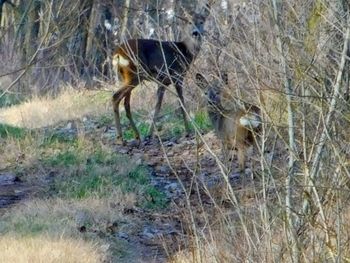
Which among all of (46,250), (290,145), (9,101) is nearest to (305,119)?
(290,145)

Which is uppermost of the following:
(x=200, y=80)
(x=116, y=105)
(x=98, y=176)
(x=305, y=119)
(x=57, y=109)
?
(x=305, y=119)

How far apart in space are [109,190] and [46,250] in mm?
3127

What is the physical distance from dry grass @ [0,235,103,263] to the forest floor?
0.16 feet

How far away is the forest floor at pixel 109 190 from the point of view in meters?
8.09

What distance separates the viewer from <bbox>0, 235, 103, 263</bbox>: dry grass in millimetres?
7027

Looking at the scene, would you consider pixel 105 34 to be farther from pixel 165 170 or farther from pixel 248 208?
pixel 248 208

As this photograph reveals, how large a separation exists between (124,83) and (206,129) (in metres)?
1.41

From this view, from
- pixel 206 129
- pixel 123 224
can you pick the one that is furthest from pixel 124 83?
pixel 123 224

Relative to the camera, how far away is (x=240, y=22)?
7660 millimetres

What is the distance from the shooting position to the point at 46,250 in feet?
23.6

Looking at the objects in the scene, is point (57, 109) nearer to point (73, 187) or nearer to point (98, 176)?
point (98, 176)

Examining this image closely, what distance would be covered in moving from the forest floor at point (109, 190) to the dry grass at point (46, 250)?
0.05m

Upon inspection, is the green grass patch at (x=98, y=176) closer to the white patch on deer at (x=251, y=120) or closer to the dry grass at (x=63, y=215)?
the dry grass at (x=63, y=215)

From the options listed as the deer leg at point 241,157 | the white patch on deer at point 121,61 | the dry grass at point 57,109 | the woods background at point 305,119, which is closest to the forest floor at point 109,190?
the deer leg at point 241,157
